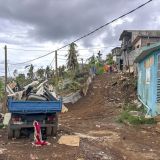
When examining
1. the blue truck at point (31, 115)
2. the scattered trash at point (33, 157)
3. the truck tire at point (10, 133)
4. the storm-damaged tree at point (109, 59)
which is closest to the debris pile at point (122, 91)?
the blue truck at point (31, 115)

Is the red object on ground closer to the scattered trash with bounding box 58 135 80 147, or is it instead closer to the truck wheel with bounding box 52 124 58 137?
the scattered trash with bounding box 58 135 80 147

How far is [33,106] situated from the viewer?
461 inches

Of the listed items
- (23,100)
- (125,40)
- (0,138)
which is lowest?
(0,138)

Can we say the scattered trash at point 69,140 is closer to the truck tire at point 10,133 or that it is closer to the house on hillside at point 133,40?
the truck tire at point 10,133

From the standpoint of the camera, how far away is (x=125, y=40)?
5022 centimetres

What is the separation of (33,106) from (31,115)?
0.47 metres

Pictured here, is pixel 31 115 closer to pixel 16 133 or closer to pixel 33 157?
pixel 16 133

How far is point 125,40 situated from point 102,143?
132ft

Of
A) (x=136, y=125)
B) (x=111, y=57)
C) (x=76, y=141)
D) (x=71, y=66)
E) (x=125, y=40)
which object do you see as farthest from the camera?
(x=111, y=57)

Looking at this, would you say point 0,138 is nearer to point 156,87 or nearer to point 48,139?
point 48,139

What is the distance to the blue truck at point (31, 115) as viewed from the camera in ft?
37.9

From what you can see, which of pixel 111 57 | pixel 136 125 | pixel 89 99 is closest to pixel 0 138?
pixel 136 125

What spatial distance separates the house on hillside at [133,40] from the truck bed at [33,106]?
27190 mm

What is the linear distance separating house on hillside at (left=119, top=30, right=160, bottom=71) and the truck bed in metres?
27.2
